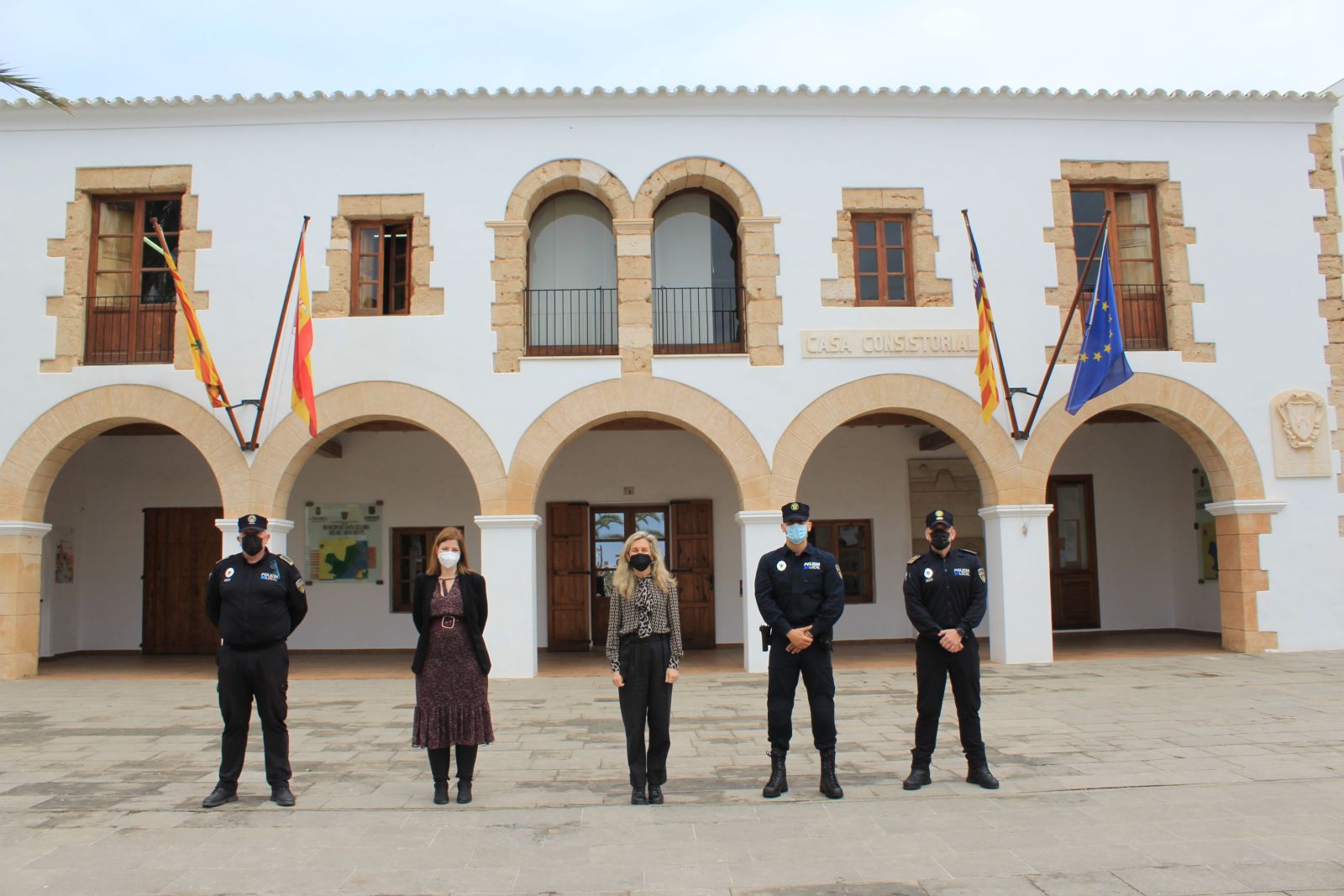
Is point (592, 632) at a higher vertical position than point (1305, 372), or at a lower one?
lower

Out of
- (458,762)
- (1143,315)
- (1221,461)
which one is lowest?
(458,762)

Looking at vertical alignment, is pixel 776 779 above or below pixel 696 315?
below

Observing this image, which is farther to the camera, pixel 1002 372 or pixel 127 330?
pixel 127 330

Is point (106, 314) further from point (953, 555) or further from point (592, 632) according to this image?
point (953, 555)

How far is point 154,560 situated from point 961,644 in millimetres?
11971

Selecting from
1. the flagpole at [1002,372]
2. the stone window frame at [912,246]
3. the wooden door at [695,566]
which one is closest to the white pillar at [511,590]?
the wooden door at [695,566]

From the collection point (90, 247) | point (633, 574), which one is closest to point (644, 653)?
point (633, 574)

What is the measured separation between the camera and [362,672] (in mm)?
11562

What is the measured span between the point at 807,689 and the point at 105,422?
9160 millimetres

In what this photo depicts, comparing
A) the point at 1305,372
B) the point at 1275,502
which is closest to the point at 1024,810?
the point at 1275,502

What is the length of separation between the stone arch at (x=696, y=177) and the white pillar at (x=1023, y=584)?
4430 mm

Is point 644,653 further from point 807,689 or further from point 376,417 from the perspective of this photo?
point 376,417

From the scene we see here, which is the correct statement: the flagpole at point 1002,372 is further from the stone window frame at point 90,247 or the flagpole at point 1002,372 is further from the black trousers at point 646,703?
the stone window frame at point 90,247

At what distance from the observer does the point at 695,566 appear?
45.1 ft
